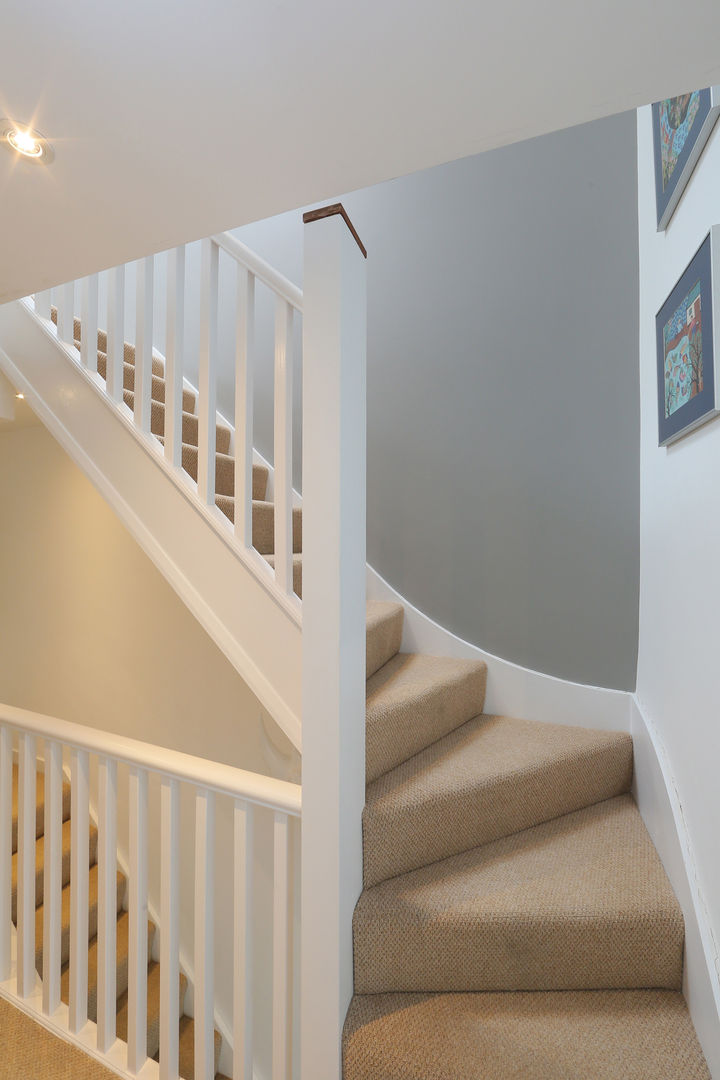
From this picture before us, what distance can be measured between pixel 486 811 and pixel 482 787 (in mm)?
82

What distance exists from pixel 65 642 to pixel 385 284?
2.54 metres

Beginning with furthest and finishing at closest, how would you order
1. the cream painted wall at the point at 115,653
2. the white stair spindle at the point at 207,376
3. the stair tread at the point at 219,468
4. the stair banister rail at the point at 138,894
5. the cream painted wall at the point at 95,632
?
the cream painted wall at the point at 95,632 → the cream painted wall at the point at 115,653 → the stair tread at the point at 219,468 → the white stair spindle at the point at 207,376 → the stair banister rail at the point at 138,894

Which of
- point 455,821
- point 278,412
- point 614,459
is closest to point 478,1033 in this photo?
point 455,821

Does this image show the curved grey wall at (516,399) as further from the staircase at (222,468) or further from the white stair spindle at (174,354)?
the white stair spindle at (174,354)

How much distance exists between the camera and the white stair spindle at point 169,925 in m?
1.42

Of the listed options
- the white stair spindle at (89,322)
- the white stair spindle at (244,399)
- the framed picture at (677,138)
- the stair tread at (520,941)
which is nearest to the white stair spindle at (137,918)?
the stair tread at (520,941)

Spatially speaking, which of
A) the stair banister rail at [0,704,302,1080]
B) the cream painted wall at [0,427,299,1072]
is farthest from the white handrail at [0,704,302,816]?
the cream painted wall at [0,427,299,1072]

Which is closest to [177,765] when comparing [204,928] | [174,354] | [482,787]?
[204,928]

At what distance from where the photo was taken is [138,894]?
4.86 ft

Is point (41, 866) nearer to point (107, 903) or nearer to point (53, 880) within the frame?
point (53, 880)

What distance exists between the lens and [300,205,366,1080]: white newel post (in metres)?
1.23

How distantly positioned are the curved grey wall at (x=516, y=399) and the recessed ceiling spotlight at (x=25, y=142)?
153cm

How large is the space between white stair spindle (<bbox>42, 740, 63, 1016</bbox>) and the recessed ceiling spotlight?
4.81 feet

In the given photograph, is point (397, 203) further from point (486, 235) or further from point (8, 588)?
point (8, 588)
